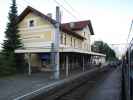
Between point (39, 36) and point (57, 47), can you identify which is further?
point (39, 36)

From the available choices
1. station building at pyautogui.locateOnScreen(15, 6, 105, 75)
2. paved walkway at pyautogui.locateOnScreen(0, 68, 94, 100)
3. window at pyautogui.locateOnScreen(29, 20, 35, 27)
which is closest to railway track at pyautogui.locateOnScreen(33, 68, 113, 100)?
paved walkway at pyautogui.locateOnScreen(0, 68, 94, 100)

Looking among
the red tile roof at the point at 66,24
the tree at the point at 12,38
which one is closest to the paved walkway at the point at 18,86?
the tree at the point at 12,38

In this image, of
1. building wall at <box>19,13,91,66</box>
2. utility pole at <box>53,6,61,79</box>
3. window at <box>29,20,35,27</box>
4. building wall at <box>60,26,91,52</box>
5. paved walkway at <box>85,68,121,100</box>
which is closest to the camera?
paved walkway at <box>85,68,121,100</box>

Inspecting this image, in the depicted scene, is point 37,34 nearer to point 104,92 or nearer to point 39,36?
point 39,36

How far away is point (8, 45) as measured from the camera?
23484 millimetres

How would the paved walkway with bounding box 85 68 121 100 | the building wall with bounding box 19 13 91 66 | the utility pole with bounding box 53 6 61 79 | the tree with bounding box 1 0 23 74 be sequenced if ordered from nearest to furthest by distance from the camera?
the paved walkway with bounding box 85 68 121 100, the utility pole with bounding box 53 6 61 79, the tree with bounding box 1 0 23 74, the building wall with bounding box 19 13 91 66

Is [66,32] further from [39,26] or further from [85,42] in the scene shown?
[85,42]

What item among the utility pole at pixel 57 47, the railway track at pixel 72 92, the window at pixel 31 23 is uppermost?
the window at pixel 31 23

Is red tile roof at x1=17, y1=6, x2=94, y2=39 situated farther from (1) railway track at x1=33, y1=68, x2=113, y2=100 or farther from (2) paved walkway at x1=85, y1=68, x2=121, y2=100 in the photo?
(2) paved walkway at x1=85, y1=68, x2=121, y2=100

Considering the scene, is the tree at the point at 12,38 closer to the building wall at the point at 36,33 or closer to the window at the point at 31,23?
the building wall at the point at 36,33

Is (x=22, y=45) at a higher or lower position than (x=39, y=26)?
lower

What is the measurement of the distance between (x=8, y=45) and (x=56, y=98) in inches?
669

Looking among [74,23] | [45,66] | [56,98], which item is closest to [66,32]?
[45,66]

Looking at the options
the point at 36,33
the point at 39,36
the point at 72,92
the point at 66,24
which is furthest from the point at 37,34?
the point at 72,92
